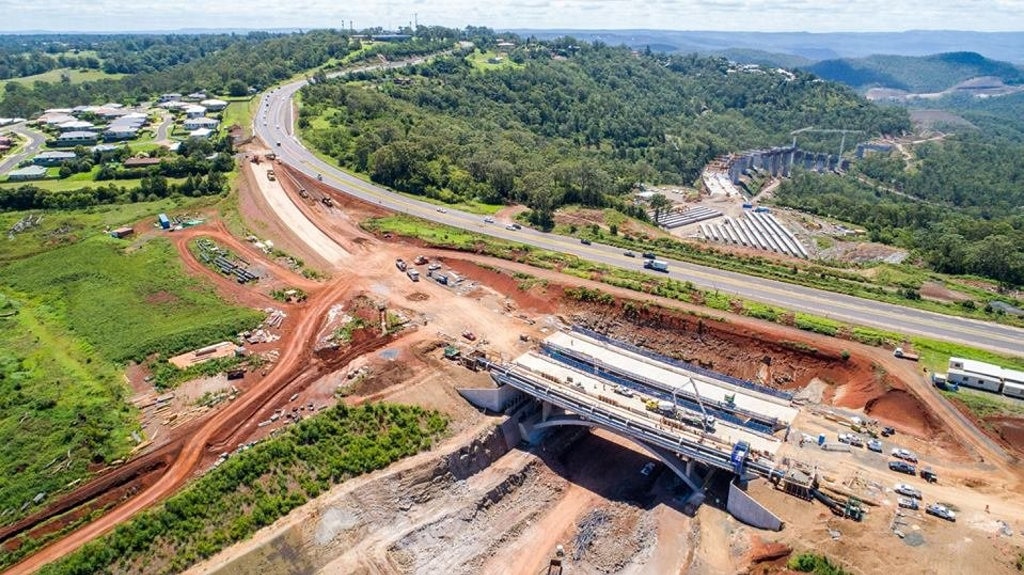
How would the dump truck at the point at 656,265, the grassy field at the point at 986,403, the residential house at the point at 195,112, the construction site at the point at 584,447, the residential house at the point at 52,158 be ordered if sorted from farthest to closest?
the residential house at the point at 195,112 → the residential house at the point at 52,158 → the dump truck at the point at 656,265 → the grassy field at the point at 986,403 → the construction site at the point at 584,447

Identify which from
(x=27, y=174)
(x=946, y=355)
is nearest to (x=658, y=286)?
(x=946, y=355)

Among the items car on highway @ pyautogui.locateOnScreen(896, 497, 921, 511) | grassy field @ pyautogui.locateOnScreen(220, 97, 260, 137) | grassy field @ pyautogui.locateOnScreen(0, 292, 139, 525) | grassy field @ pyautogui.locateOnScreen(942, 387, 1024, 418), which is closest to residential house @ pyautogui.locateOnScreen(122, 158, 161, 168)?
grassy field @ pyautogui.locateOnScreen(220, 97, 260, 137)

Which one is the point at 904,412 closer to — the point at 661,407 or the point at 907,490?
the point at 907,490

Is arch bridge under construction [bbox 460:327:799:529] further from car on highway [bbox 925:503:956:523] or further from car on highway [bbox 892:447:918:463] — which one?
car on highway [bbox 925:503:956:523]

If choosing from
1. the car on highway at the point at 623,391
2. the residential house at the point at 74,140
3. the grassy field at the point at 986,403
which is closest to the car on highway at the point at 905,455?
the grassy field at the point at 986,403

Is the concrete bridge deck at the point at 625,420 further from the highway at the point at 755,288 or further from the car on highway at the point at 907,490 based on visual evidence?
the highway at the point at 755,288

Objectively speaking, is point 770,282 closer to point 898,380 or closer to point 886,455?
point 898,380
